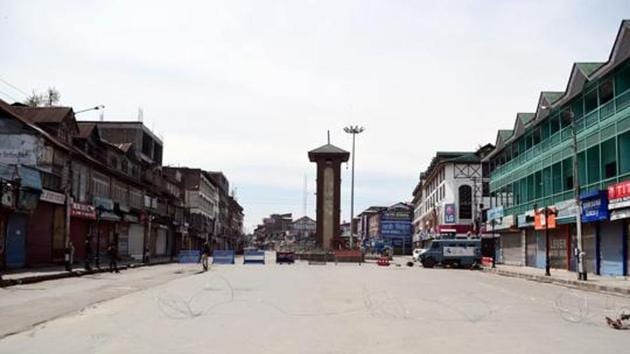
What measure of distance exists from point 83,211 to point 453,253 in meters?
32.7

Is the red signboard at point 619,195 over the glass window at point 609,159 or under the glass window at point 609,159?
under

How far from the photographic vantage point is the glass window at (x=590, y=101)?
40844 millimetres

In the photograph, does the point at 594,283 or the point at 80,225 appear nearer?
Answer: the point at 594,283

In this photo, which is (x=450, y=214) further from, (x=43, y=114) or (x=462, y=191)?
(x=43, y=114)

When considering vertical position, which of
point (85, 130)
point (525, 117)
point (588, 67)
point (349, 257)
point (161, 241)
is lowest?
point (349, 257)

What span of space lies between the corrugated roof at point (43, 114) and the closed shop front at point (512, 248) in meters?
39.2

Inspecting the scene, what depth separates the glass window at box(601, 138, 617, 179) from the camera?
38006mm

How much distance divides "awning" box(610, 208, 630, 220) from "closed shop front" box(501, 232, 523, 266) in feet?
78.1

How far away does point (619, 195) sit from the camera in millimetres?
35375

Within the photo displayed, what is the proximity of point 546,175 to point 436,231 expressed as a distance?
1812 inches

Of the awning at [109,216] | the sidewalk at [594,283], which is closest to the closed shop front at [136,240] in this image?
the awning at [109,216]

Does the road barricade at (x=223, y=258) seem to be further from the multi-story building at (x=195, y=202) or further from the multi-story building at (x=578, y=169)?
the multi-story building at (x=195, y=202)

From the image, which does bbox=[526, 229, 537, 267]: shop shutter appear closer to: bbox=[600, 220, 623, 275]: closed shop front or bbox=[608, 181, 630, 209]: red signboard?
bbox=[600, 220, 623, 275]: closed shop front

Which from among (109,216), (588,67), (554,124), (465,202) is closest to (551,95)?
(554,124)
